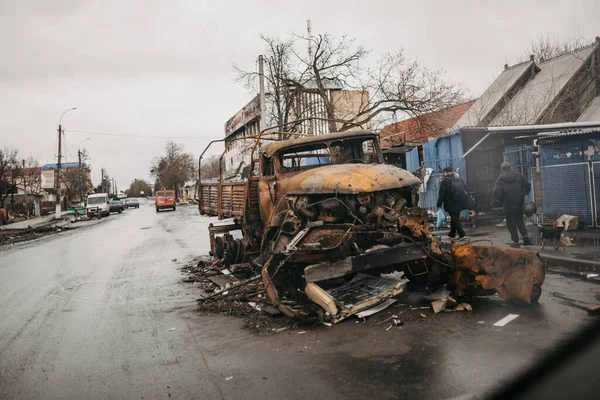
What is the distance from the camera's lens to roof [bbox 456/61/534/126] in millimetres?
25500

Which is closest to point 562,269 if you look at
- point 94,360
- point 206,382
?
point 206,382

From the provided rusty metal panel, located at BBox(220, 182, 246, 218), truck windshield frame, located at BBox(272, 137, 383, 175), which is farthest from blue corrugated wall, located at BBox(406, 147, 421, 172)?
truck windshield frame, located at BBox(272, 137, 383, 175)

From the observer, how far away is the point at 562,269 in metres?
7.06

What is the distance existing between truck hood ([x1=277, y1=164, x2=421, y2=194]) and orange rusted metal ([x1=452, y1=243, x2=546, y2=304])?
1.30m

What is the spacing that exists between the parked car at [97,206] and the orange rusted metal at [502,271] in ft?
129

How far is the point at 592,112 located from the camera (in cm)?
2177

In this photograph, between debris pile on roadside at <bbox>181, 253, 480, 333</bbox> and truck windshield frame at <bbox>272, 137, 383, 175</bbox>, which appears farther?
truck windshield frame at <bbox>272, 137, 383, 175</bbox>

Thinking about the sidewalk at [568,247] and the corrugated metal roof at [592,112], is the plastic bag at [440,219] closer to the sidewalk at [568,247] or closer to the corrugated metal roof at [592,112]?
the sidewalk at [568,247]

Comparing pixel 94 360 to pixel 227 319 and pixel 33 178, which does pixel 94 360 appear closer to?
pixel 227 319

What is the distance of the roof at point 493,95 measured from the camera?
25.5 metres

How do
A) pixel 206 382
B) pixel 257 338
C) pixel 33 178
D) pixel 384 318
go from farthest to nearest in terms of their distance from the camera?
pixel 33 178 < pixel 384 318 < pixel 257 338 < pixel 206 382

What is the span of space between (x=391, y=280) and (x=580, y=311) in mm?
2209

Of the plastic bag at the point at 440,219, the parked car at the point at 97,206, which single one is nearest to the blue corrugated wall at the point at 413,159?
the plastic bag at the point at 440,219

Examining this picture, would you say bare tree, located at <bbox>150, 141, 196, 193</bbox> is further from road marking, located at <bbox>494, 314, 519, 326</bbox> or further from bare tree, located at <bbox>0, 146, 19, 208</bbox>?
road marking, located at <bbox>494, 314, 519, 326</bbox>
